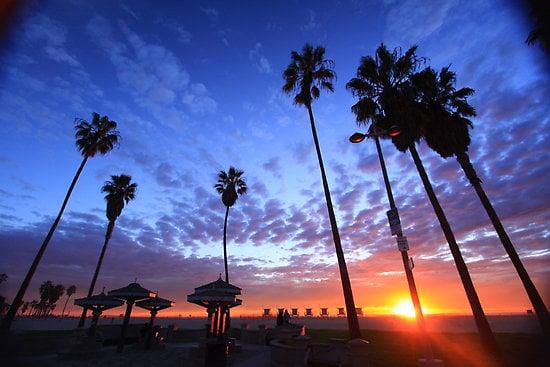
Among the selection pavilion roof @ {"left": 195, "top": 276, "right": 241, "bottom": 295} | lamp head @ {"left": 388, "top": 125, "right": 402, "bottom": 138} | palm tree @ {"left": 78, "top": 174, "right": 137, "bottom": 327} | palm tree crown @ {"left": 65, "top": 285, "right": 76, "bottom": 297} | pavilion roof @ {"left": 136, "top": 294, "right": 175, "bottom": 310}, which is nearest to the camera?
lamp head @ {"left": 388, "top": 125, "right": 402, "bottom": 138}

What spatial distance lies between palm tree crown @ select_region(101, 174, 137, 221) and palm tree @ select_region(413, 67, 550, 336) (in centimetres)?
3588

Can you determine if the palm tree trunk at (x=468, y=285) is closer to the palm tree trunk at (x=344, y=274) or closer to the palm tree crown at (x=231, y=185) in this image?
the palm tree trunk at (x=344, y=274)

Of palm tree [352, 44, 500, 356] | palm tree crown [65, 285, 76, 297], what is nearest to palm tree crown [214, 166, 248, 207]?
palm tree [352, 44, 500, 356]

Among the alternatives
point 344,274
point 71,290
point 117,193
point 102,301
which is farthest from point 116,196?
point 71,290

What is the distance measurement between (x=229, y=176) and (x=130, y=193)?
541 inches

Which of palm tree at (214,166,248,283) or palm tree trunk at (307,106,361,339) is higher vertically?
palm tree at (214,166,248,283)

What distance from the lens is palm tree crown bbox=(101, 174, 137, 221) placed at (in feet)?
121

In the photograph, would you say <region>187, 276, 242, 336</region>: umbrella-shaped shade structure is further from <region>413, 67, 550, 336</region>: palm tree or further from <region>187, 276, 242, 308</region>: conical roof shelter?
<region>413, 67, 550, 336</region>: palm tree

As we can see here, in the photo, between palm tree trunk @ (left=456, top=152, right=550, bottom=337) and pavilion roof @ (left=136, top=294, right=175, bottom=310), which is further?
pavilion roof @ (left=136, top=294, right=175, bottom=310)

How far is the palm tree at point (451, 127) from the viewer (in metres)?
18.1

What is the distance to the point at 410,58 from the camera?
17.2 metres

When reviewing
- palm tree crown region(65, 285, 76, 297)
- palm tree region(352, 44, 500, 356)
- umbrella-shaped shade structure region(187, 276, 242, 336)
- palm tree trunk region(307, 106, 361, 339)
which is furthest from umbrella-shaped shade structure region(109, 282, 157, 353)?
palm tree crown region(65, 285, 76, 297)

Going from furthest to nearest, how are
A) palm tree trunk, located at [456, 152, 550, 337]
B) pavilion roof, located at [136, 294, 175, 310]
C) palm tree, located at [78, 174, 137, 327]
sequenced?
palm tree, located at [78, 174, 137, 327], pavilion roof, located at [136, 294, 175, 310], palm tree trunk, located at [456, 152, 550, 337]

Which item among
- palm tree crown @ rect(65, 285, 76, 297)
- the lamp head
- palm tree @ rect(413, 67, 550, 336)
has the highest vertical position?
palm tree crown @ rect(65, 285, 76, 297)
